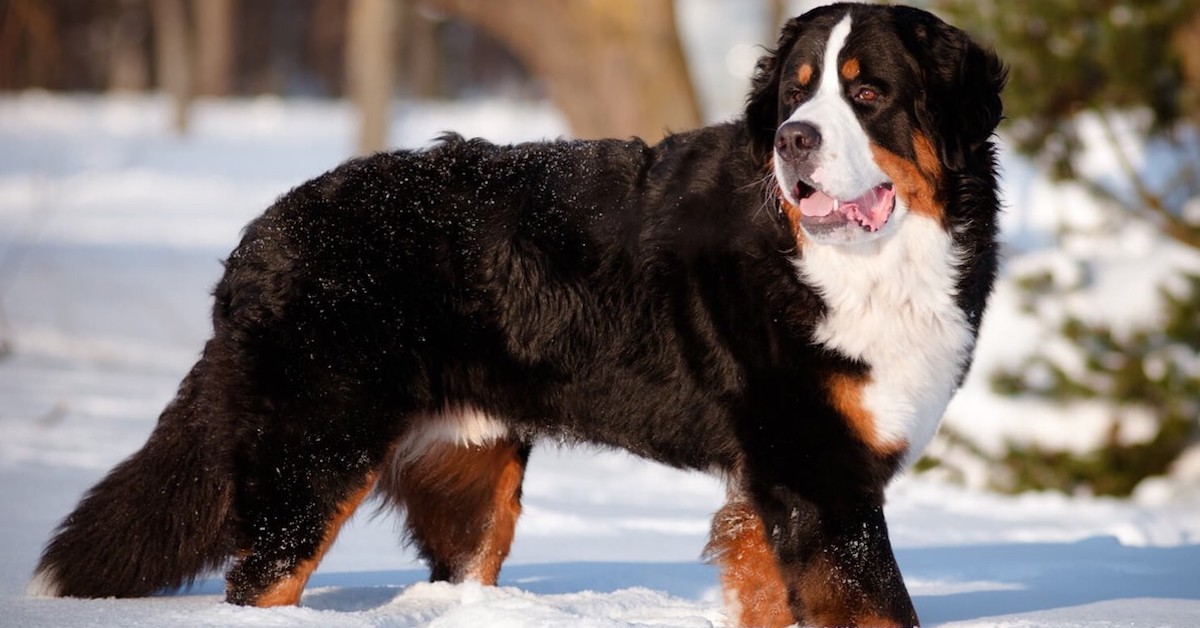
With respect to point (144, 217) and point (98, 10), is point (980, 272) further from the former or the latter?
point (98, 10)

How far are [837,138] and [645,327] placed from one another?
2.71ft

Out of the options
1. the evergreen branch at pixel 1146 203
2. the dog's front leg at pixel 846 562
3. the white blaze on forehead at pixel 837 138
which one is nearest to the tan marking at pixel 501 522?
the dog's front leg at pixel 846 562

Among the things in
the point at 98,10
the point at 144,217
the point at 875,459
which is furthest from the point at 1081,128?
the point at 98,10

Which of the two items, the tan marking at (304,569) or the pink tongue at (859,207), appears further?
the tan marking at (304,569)

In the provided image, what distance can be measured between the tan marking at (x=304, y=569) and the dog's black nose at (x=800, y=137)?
5.10 ft

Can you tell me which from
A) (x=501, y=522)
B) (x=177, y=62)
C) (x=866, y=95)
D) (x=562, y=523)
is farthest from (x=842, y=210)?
(x=177, y=62)

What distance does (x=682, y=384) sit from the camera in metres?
4.05

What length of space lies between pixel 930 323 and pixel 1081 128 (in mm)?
5758

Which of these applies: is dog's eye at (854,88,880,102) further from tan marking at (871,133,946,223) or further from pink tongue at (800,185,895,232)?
pink tongue at (800,185,895,232)

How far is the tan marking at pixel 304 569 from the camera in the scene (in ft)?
13.1

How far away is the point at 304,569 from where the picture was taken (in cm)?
401

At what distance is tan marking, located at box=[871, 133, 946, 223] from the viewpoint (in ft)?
12.5

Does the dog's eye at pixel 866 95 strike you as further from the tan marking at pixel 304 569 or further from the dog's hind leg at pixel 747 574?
the tan marking at pixel 304 569

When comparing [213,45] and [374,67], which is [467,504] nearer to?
[374,67]
